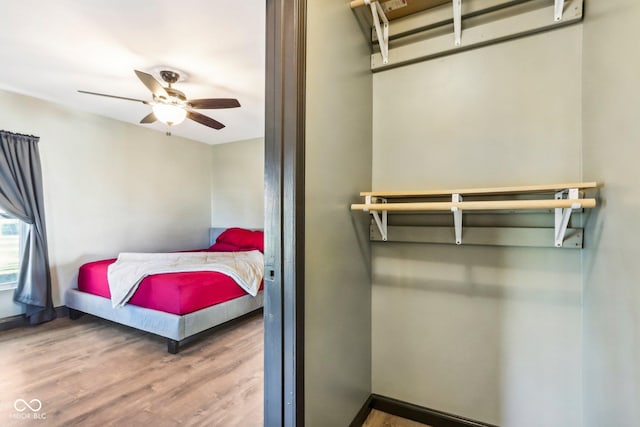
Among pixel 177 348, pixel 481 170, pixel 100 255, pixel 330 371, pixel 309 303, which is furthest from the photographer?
pixel 100 255

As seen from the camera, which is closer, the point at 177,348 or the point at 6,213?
the point at 177,348

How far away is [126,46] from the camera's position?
216 cm

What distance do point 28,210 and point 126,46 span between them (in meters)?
2.13

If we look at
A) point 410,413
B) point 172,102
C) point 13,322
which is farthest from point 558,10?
point 13,322

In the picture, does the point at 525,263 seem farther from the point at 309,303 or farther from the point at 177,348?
the point at 177,348

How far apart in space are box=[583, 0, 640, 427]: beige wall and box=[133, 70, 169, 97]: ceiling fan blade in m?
2.47

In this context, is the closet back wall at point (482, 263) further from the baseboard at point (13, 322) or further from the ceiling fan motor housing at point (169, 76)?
the baseboard at point (13, 322)

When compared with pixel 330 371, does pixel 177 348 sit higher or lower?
lower

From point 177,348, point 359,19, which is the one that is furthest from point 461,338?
point 177,348

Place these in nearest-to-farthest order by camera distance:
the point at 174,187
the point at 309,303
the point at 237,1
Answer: the point at 309,303 → the point at 237,1 → the point at 174,187

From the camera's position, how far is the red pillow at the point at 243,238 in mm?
4207

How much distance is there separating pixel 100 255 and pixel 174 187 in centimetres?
137

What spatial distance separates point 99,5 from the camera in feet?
5.72

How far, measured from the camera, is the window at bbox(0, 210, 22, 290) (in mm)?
2984
